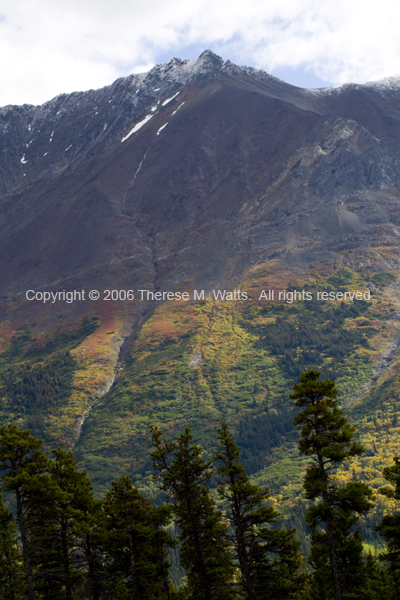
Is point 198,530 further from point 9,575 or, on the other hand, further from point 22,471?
point 9,575

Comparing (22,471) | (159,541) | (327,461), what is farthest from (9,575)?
(327,461)

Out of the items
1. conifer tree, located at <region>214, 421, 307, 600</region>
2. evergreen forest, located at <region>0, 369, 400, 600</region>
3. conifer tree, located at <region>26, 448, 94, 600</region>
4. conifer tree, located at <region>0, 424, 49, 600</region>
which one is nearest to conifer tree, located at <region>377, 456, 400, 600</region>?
evergreen forest, located at <region>0, 369, 400, 600</region>

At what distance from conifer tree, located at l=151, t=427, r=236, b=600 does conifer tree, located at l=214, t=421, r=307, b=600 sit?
1.07m

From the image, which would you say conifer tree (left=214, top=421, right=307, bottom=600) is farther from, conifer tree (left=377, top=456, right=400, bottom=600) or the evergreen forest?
conifer tree (left=377, top=456, right=400, bottom=600)

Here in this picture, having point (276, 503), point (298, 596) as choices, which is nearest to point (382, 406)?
point (276, 503)

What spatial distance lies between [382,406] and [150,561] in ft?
546

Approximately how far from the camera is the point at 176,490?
31.6 metres

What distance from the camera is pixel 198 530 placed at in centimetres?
3120

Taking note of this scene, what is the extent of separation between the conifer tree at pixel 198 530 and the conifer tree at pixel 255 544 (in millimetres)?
1069

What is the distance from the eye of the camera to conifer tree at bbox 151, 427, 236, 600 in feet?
101

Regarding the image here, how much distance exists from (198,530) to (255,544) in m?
3.64

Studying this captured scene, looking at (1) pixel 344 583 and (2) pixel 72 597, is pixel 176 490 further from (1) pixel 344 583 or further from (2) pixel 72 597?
(1) pixel 344 583

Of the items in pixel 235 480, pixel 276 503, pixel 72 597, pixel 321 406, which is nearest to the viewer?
pixel 321 406

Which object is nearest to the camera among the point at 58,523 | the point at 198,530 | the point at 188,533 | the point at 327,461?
the point at 327,461
